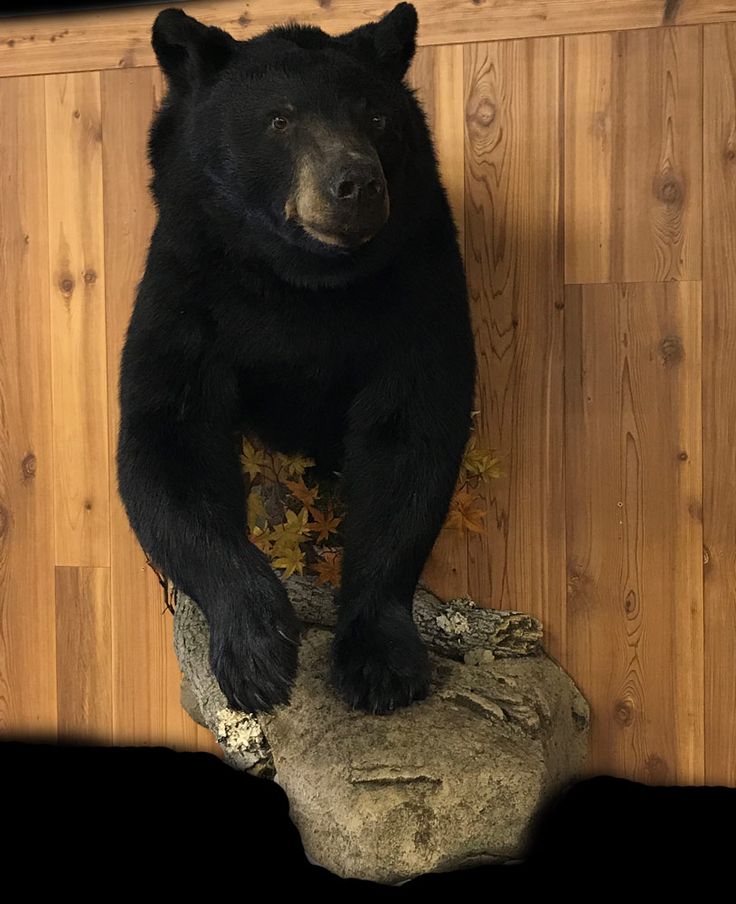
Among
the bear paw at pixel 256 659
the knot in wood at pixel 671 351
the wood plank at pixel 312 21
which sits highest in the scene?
the wood plank at pixel 312 21

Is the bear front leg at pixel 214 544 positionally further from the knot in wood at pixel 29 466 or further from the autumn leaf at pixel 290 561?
the knot in wood at pixel 29 466

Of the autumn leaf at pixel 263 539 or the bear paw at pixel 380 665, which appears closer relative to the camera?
the bear paw at pixel 380 665

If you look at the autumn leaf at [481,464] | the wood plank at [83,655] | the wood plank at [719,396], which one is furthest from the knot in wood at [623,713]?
the wood plank at [83,655]

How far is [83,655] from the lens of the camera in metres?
3.42

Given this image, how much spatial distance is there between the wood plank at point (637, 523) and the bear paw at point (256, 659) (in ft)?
3.69

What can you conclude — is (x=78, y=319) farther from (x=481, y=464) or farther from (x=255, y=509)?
(x=481, y=464)

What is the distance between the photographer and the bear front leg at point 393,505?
243cm

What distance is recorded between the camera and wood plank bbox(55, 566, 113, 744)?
11.1 feet

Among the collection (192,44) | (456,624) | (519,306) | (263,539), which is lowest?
(456,624)

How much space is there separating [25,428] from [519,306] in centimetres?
156

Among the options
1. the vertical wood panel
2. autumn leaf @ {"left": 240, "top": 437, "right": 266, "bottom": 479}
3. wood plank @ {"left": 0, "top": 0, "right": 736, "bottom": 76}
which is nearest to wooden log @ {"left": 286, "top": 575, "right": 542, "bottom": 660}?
autumn leaf @ {"left": 240, "top": 437, "right": 266, "bottom": 479}

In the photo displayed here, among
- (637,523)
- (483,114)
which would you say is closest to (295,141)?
(483,114)

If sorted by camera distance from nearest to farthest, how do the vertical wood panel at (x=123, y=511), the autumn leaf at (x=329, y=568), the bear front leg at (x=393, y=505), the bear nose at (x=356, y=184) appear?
the bear nose at (x=356, y=184)
the bear front leg at (x=393, y=505)
the autumn leaf at (x=329, y=568)
the vertical wood panel at (x=123, y=511)

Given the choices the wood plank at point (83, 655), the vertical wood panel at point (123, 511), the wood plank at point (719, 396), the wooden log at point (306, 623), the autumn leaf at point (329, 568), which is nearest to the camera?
the wooden log at point (306, 623)
